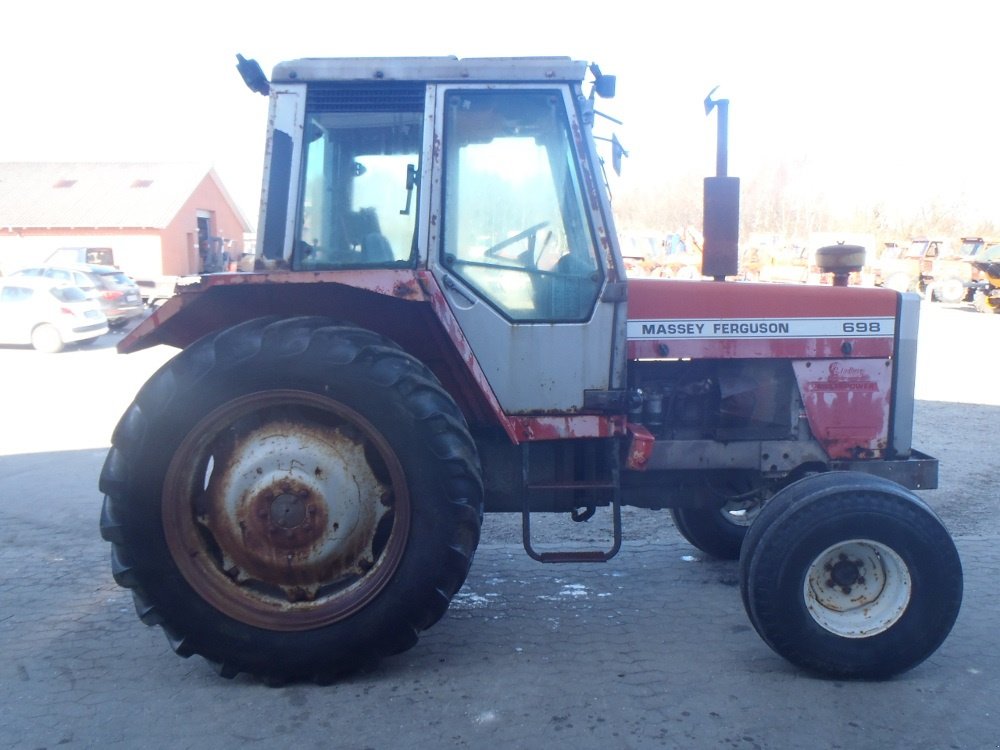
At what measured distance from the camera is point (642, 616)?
15.8 feet

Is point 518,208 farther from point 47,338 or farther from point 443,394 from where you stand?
point 47,338

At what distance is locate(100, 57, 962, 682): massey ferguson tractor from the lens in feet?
12.7

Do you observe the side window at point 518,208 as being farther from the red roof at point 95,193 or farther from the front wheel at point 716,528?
the red roof at point 95,193

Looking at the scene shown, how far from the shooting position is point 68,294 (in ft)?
61.6

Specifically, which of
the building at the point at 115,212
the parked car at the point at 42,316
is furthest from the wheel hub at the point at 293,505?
the building at the point at 115,212

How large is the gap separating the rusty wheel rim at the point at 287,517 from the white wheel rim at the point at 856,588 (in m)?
1.84

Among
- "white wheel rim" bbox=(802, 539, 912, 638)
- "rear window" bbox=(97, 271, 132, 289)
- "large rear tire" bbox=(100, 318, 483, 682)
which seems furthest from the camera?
"rear window" bbox=(97, 271, 132, 289)

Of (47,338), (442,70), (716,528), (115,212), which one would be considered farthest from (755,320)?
(115,212)

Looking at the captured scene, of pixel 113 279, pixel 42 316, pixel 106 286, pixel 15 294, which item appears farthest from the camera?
pixel 113 279

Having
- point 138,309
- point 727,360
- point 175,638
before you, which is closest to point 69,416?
point 175,638

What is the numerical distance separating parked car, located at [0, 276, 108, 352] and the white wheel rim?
677 inches

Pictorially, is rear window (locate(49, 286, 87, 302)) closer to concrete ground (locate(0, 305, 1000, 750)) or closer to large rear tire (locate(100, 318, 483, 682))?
concrete ground (locate(0, 305, 1000, 750))

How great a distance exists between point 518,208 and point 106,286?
1930 centimetres

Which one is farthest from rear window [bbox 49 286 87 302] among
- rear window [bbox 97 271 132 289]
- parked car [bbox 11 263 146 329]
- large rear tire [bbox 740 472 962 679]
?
large rear tire [bbox 740 472 962 679]
